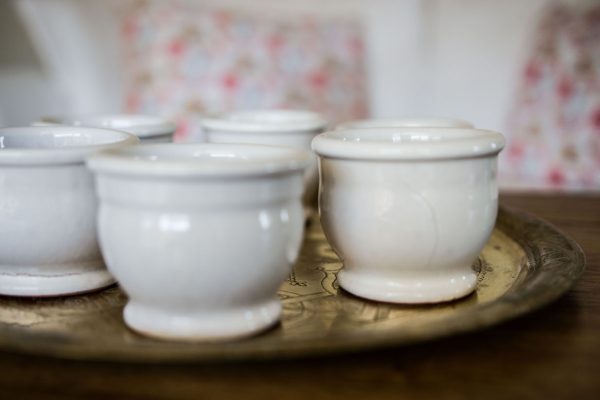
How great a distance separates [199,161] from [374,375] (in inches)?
5.9

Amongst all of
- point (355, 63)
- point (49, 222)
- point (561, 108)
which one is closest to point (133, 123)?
point (49, 222)

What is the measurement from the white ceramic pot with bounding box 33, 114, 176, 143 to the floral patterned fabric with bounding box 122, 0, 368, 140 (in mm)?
625

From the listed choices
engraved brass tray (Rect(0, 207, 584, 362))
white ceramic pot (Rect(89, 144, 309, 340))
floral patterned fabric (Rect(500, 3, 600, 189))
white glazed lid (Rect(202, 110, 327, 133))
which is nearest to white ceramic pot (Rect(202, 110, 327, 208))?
white glazed lid (Rect(202, 110, 327, 133))

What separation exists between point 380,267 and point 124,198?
19cm

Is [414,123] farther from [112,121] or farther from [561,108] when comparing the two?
[561,108]

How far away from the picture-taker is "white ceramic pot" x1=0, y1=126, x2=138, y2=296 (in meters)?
0.48

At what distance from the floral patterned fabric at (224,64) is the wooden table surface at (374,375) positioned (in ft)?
3.40

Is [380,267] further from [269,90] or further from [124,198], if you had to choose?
[269,90]

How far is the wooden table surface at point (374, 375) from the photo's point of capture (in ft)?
1.21

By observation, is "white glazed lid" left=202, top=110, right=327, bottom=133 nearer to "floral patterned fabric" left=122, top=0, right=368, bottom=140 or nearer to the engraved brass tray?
the engraved brass tray

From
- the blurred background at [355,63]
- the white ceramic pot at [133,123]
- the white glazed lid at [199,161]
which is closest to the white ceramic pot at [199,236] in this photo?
Answer: the white glazed lid at [199,161]

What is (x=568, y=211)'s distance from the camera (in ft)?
2.77

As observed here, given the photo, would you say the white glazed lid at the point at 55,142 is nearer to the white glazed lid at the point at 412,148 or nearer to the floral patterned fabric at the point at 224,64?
the white glazed lid at the point at 412,148

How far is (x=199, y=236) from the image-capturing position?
40 centimetres
